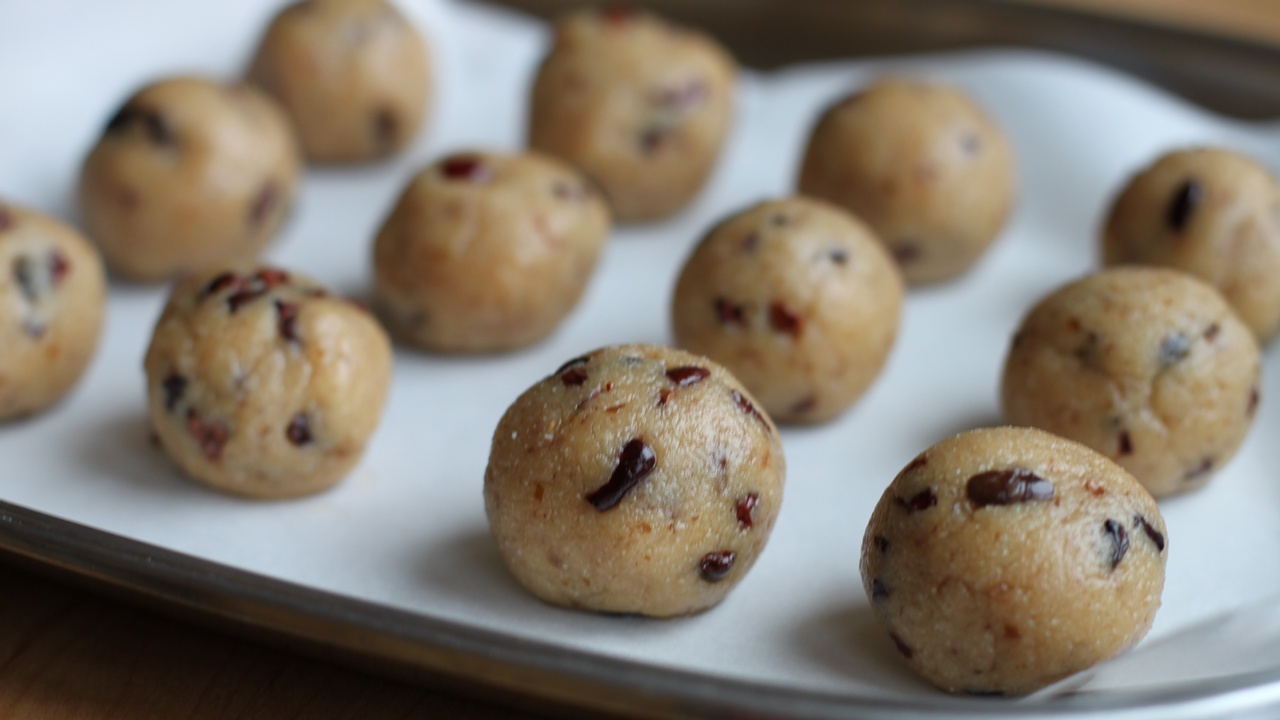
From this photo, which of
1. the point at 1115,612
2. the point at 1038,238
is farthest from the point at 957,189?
the point at 1115,612

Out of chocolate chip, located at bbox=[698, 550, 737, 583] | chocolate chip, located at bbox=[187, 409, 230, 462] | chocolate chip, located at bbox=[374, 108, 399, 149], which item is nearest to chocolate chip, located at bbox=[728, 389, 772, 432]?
chocolate chip, located at bbox=[698, 550, 737, 583]

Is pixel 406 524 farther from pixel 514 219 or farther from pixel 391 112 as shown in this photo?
pixel 391 112

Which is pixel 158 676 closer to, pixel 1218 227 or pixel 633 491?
pixel 633 491

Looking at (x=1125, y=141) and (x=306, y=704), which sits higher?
(x=1125, y=141)

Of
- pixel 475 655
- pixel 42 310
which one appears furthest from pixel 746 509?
pixel 42 310

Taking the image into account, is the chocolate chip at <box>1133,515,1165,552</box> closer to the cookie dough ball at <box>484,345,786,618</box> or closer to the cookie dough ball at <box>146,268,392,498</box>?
the cookie dough ball at <box>484,345,786,618</box>

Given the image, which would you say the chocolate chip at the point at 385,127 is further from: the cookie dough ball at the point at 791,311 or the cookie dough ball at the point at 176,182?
the cookie dough ball at the point at 791,311
